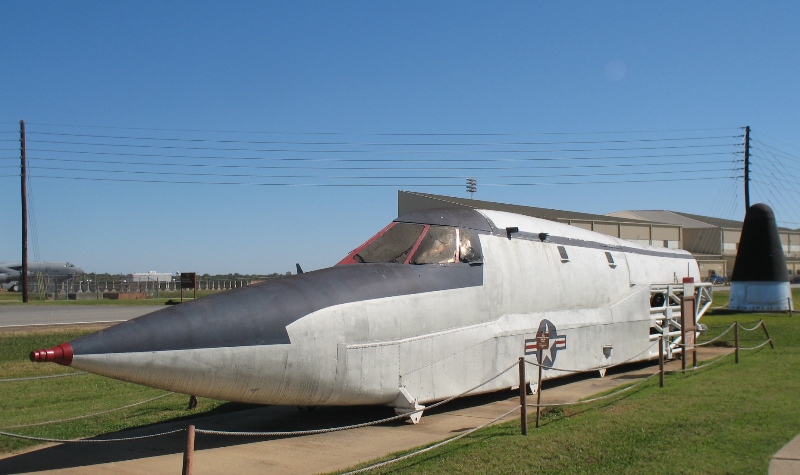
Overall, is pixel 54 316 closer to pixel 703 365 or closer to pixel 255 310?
pixel 703 365

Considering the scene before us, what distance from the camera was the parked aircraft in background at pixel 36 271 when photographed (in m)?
73.1

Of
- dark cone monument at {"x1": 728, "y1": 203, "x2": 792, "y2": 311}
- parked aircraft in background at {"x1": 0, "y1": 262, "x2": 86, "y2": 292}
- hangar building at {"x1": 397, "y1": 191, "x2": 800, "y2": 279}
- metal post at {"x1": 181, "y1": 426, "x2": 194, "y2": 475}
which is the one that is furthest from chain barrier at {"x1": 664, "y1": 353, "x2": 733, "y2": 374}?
parked aircraft in background at {"x1": 0, "y1": 262, "x2": 86, "y2": 292}

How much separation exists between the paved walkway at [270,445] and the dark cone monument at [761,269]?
20089 mm

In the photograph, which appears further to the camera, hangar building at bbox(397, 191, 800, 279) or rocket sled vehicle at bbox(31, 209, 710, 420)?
hangar building at bbox(397, 191, 800, 279)

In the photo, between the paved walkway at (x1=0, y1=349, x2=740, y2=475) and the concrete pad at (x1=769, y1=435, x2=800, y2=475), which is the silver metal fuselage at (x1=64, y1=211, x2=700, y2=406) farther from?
the concrete pad at (x1=769, y1=435, x2=800, y2=475)

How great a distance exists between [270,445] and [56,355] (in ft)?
9.11

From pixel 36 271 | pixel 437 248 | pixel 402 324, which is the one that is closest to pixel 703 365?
pixel 437 248

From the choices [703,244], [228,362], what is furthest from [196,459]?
[703,244]

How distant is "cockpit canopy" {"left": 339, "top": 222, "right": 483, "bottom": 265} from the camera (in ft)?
31.7

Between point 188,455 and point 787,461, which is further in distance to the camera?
point 787,461

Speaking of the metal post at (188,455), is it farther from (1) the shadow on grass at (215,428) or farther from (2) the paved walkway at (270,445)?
(1) the shadow on grass at (215,428)

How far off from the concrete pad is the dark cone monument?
21538 mm

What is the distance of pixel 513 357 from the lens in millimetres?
10453

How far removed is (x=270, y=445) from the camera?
816 centimetres
